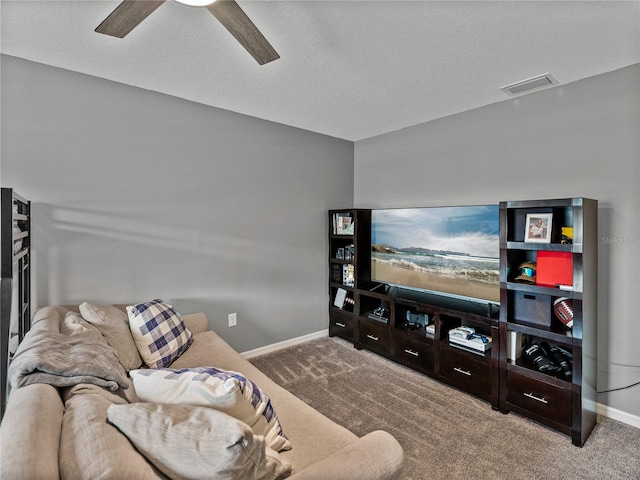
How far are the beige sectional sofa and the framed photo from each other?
183 cm

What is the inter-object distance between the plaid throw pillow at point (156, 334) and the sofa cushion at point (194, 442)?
1.21 m

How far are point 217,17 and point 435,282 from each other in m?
2.64

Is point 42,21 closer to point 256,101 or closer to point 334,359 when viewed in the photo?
point 256,101

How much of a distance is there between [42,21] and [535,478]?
3648 millimetres

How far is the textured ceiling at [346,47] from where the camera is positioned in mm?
1733

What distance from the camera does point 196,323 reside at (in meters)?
2.82

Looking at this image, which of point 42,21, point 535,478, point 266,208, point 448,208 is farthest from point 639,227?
point 42,21

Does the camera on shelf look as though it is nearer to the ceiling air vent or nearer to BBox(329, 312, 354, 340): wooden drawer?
BBox(329, 312, 354, 340): wooden drawer

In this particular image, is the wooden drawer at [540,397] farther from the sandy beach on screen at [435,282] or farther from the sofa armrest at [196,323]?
the sofa armrest at [196,323]

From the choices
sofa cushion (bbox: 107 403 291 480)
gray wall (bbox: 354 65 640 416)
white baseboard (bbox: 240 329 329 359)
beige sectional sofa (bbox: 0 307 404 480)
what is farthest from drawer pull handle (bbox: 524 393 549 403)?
white baseboard (bbox: 240 329 329 359)

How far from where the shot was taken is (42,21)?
1.84m

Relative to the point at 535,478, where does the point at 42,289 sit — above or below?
above

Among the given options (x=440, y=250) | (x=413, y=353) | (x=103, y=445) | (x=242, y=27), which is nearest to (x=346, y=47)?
(x=242, y=27)

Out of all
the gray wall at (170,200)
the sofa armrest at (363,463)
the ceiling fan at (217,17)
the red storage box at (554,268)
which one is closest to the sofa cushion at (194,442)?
the sofa armrest at (363,463)
